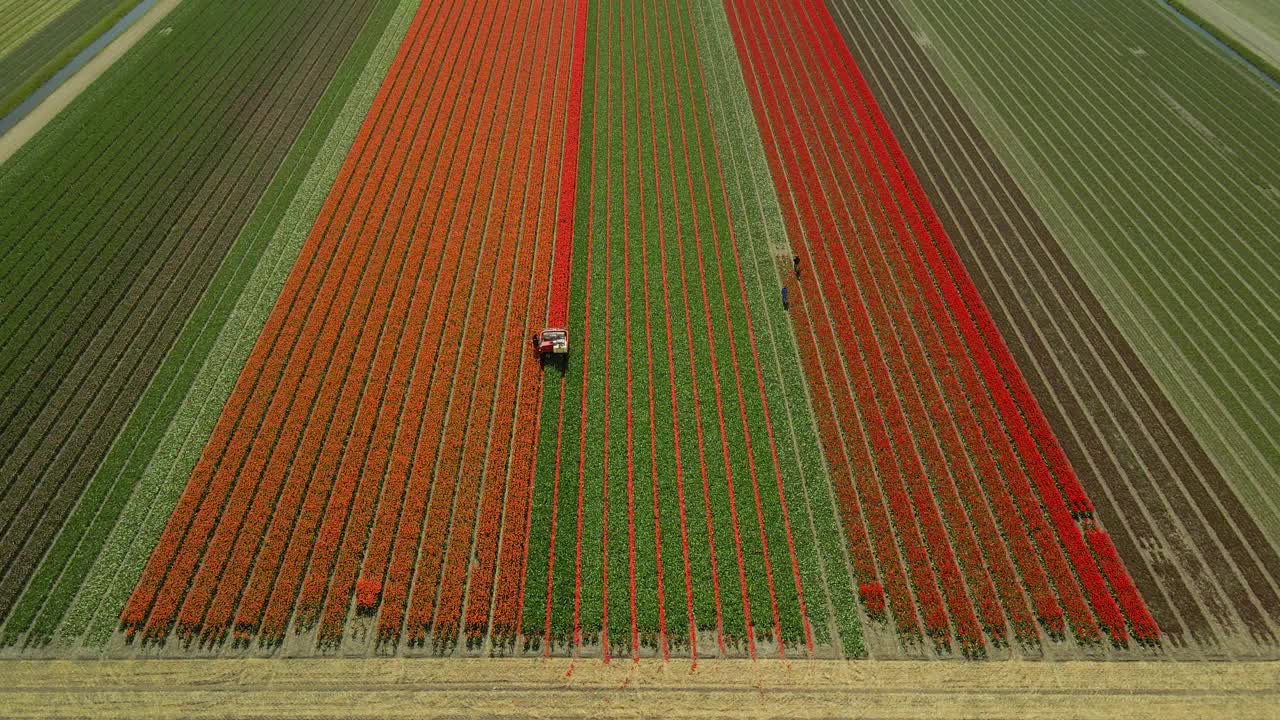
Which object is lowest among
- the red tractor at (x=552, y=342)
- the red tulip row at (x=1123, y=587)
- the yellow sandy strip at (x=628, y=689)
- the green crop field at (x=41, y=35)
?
the yellow sandy strip at (x=628, y=689)

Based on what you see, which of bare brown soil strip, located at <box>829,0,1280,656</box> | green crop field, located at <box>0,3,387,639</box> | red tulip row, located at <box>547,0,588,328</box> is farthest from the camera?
red tulip row, located at <box>547,0,588,328</box>

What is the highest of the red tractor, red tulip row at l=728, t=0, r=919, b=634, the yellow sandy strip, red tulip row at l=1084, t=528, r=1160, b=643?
the red tractor

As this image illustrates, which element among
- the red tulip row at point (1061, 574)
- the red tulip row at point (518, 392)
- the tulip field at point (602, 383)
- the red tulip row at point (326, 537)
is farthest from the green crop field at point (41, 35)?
the red tulip row at point (1061, 574)

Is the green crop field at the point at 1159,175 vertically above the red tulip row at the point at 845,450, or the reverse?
the green crop field at the point at 1159,175

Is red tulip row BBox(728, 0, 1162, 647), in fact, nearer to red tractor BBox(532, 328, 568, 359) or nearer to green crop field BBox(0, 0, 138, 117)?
red tractor BBox(532, 328, 568, 359)

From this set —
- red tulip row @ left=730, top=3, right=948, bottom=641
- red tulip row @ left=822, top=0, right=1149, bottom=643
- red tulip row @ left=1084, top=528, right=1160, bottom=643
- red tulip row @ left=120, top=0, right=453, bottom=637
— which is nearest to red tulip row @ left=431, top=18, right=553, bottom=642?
red tulip row @ left=120, top=0, right=453, bottom=637

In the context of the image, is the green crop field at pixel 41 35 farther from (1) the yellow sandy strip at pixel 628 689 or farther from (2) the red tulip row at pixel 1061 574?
(2) the red tulip row at pixel 1061 574
